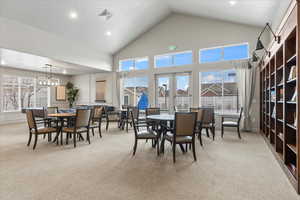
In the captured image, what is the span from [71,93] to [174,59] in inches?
239

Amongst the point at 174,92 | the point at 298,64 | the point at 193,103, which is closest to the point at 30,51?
the point at 174,92

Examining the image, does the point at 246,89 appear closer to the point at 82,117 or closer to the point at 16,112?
the point at 82,117

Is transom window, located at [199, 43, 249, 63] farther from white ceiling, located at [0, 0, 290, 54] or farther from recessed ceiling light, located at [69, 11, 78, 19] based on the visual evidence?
recessed ceiling light, located at [69, 11, 78, 19]

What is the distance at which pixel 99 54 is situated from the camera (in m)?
7.68

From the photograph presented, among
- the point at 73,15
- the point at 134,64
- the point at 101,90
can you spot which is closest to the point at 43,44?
the point at 73,15

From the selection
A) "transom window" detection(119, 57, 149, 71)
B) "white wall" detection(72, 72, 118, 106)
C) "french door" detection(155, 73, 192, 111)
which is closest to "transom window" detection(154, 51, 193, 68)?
"french door" detection(155, 73, 192, 111)

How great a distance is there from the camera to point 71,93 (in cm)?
941

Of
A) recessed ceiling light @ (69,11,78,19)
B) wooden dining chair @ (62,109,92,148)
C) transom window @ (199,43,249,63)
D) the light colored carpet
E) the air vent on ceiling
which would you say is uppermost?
the air vent on ceiling

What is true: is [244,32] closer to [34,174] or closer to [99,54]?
[99,54]

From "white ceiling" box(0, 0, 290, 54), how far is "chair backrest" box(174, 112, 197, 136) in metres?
3.58

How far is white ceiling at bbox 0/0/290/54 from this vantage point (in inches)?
174

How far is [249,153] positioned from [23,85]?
9722mm

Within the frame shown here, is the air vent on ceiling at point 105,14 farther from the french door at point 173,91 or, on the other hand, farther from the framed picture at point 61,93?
the framed picture at point 61,93

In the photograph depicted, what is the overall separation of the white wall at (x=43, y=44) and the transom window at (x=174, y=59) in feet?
9.13
